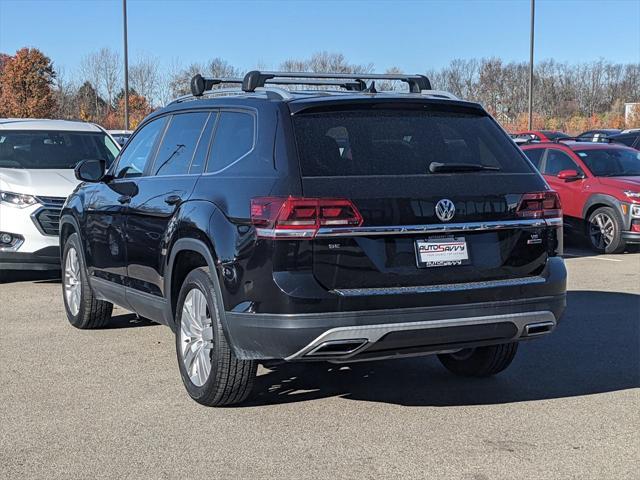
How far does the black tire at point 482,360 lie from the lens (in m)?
5.93

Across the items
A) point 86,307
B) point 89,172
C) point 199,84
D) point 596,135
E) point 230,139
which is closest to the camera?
point 230,139

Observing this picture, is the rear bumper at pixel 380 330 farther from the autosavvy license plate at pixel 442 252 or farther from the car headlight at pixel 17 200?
the car headlight at pixel 17 200

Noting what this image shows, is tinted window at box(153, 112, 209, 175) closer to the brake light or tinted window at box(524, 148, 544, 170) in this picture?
the brake light

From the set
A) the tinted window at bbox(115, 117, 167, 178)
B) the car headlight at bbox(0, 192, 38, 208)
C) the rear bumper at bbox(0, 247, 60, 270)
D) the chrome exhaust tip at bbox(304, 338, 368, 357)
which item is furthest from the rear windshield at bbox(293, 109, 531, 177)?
the car headlight at bbox(0, 192, 38, 208)

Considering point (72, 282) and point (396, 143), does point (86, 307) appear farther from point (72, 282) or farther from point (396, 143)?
point (396, 143)

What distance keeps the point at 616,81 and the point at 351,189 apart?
76931mm

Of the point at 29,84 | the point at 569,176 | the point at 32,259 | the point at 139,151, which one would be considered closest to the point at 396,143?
the point at 139,151

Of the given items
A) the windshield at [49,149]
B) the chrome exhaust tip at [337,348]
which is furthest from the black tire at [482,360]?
the windshield at [49,149]

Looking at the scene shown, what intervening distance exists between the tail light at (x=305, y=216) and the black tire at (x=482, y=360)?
5.80ft

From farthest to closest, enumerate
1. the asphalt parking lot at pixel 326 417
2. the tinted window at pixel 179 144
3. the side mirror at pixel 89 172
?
the side mirror at pixel 89 172, the tinted window at pixel 179 144, the asphalt parking lot at pixel 326 417

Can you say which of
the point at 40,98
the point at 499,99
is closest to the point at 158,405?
the point at 40,98

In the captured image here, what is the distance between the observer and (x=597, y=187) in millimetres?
13750

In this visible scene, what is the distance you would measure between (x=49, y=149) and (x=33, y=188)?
138cm

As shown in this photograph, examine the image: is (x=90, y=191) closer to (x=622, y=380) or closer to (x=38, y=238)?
(x=38, y=238)
